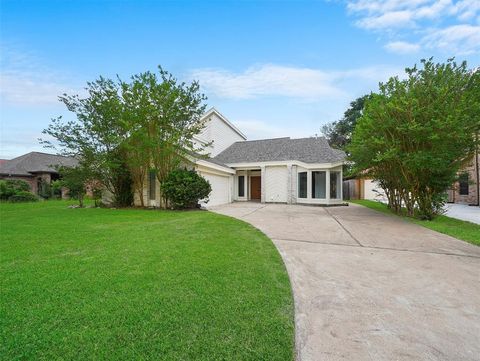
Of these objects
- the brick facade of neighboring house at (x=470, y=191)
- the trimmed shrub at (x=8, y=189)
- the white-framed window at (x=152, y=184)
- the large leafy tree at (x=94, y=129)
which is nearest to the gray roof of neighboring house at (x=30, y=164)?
A: the trimmed shrub at (x=8, y=189)

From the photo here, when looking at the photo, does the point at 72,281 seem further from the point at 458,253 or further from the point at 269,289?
the point at 458,253

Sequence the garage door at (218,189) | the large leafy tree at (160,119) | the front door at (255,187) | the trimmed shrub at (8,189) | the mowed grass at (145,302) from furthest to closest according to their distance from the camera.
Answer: the front door at (255,187) < the trimmed shrub at (8,189) < the garage door at (218,189) < the large leafy tree at (160,119) < the mowed grass at (145,302)

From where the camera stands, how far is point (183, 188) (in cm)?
1166

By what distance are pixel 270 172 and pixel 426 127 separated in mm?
9966

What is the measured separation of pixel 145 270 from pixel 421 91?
406 inches

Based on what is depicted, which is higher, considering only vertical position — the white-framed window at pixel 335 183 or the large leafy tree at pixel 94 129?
the large leafy tree at pixel 94 129

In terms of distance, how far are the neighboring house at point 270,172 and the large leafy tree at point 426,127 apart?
18.0ft

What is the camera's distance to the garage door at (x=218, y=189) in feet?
48.5

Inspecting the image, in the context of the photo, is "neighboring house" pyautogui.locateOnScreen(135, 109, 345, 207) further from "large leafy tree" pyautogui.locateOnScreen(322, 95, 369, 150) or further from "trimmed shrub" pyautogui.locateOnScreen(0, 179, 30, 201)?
"large leafy tree" pyautogui.locateOnScreen(322, 95, 369, 150)

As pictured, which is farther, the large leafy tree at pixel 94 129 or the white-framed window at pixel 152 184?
the white-framed window at pixel 152 184

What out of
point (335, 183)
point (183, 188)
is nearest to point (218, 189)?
point (183, 188)

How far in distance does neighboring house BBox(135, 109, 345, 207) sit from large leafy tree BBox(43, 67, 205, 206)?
1.78 m

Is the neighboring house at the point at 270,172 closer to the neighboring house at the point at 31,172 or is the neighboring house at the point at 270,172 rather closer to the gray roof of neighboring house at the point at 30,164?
the gray roof of neighboring house at the point at 30,164

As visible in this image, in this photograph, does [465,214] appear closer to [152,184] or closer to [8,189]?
[152,184]
